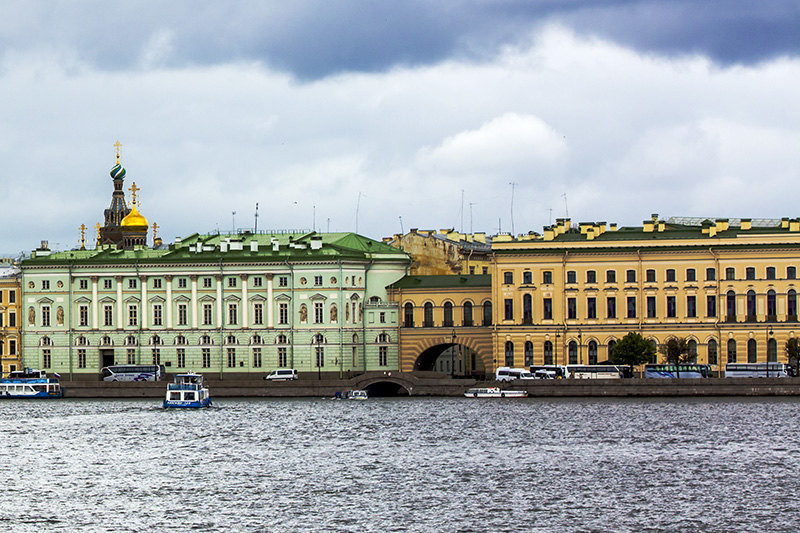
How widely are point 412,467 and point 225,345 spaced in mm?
47039

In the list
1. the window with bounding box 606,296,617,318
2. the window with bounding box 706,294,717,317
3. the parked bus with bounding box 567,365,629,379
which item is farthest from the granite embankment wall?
the window with bounding box 706,294,717,317

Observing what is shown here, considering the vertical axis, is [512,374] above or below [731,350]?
below

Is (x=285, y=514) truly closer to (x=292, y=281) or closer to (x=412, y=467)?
(x=412, y=467)

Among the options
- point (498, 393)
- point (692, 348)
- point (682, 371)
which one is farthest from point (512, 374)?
point (692, 348)

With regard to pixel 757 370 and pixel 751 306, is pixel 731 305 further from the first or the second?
pixel 757 370

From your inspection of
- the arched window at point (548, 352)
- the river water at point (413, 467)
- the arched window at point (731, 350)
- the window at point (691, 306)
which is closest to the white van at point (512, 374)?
the arched window at point (548, 352)

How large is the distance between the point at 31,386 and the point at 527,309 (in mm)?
28734

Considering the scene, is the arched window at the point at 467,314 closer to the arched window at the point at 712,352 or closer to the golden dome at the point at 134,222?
the arched window at the point at 712,352

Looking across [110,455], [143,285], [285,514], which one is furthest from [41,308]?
[285,514]

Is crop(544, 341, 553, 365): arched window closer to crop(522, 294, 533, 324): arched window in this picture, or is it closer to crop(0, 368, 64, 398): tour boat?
crop(522, 294, 533, 324): arched window

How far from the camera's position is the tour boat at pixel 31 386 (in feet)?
345

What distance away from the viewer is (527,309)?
106 meters

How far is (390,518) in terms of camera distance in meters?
53.2

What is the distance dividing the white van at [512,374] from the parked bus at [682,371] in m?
6.81
